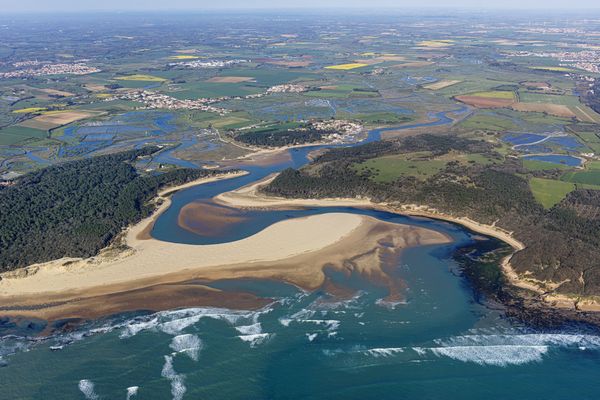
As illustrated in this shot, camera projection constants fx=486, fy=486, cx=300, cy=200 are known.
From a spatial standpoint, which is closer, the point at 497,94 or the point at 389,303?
the point at 389,303

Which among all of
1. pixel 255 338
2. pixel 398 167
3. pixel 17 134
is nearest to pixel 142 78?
pixel 17 134

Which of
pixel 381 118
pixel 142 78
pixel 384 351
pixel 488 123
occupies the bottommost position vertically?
pixel 384 351

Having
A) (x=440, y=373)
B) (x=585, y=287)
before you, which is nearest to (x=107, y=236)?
(x=440, y=373)

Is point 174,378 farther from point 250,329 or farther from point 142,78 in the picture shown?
point 142,78

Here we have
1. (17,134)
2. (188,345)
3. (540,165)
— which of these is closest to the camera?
(188,345)

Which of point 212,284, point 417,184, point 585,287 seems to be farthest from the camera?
point 417,184

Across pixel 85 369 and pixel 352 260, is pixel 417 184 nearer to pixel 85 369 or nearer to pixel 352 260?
pixel 352 260
